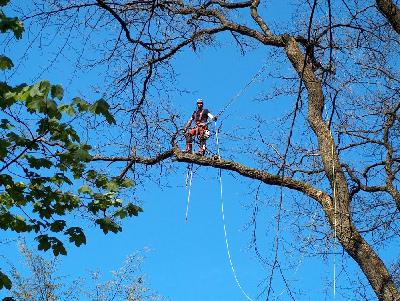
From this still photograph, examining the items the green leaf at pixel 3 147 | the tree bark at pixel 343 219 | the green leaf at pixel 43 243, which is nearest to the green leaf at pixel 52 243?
the green leaf at pixel 43 243

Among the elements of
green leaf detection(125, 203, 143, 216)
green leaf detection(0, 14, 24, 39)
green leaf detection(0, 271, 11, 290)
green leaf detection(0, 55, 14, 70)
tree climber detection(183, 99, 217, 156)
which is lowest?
green leaf detection(0, 271, 11, 290)

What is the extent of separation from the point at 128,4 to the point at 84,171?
1858 millimetres

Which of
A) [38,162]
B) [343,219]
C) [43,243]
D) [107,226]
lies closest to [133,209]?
[107,226]

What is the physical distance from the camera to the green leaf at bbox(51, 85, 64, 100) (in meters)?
4.03

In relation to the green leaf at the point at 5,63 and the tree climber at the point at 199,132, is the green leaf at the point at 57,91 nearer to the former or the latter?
the green leaf at the point at 5,63

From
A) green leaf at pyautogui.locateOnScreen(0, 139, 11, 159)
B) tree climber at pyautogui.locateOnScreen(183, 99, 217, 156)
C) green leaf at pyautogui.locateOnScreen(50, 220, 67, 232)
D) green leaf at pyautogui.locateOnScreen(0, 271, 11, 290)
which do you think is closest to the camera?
green leaf at pyautogui.locateOnScreen(0, 139, 11, 159)

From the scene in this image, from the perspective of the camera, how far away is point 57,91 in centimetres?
404

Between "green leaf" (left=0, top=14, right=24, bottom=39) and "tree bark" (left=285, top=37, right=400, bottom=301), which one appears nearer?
"green leaf" (left=0, top=14, right=24, bottom=39)

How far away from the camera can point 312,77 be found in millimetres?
5922

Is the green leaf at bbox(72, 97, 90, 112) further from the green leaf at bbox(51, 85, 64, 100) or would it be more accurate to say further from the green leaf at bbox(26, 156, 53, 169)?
the green leaf at bbox(26, 156, 53, 169)

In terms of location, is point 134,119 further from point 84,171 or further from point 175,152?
point 84,171

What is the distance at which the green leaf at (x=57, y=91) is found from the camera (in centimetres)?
403

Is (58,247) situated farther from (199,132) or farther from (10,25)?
(199,132)

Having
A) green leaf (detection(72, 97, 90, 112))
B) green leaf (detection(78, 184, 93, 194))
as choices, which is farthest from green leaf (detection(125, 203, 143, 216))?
green leaf (detection(72, 97, 90, 112))
